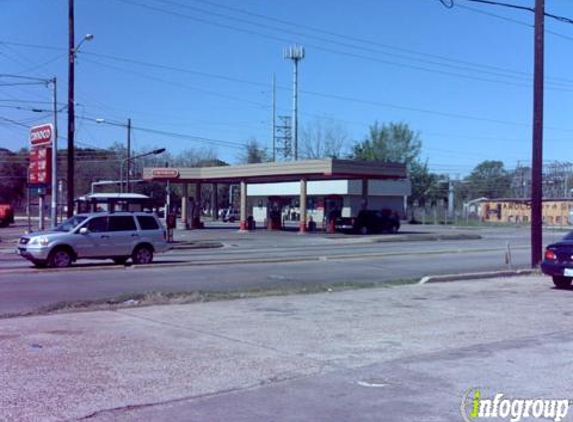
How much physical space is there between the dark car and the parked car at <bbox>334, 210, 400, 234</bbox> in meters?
36.0

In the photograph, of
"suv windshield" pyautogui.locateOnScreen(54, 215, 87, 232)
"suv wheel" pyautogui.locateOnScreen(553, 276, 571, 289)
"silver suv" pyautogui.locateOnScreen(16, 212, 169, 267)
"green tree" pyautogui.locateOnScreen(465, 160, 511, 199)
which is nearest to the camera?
"suv wheel" pyautogui.locateOnScreen(553, 276, 571, 289)

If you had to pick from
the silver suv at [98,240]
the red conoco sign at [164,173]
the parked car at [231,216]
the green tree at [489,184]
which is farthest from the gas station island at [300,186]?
the green tree at [489,184]

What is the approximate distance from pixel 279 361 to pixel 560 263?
10315 millimetres

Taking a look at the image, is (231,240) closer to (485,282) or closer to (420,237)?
(420,237)

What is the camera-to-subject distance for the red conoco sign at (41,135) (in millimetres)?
38444

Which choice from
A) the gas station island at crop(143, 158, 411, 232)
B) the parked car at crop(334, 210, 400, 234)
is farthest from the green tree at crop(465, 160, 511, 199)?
the parked car at crop(334, 210, 400, 234)

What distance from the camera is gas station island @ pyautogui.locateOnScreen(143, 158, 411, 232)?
165ft

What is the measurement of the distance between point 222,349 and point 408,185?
73.6 meters

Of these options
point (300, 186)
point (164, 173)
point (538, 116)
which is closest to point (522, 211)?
point (300, 186)

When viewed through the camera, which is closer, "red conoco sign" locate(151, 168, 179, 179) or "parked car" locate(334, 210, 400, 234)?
"parked car" locate(334, 210, 400, 234)

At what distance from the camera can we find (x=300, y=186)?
60.5m

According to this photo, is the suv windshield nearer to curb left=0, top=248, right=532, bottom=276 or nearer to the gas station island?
curb left=0, top=248, right=532, bottom=276

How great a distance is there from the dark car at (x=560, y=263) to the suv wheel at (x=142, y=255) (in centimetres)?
1270

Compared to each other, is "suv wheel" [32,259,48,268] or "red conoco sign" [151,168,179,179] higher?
"red conoco sign" [151,168,179,179]
